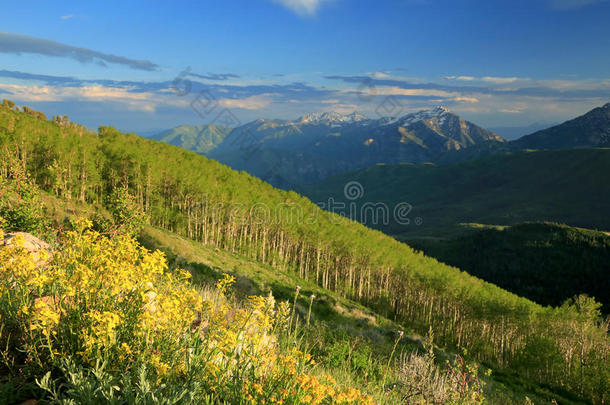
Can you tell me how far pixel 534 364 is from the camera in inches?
2844

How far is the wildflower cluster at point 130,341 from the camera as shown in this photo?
4.20m

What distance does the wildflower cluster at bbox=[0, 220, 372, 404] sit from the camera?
4.20m

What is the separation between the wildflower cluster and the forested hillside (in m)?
67.5

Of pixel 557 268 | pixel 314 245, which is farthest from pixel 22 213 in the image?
pixel 557 268

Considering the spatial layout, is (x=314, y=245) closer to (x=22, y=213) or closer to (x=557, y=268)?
(x=22, y=213)

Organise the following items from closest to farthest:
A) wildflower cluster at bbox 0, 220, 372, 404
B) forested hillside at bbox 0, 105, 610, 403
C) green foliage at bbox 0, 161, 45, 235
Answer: wildflower cluster at bbox 0, 220, 372, 404 < green foliage at bbox 0, 161, 45, 235 < forested hillside at bbox 0, 105, 610, 403

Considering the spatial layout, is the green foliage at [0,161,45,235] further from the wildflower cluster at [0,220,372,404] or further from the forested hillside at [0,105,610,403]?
Answer: the forested hillside at [0,105,610,403]

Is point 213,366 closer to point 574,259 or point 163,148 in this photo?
point 163,148

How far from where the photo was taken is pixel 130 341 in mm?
4828

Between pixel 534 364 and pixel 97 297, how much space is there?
306 ft

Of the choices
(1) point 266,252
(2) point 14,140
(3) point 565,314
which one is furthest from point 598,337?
(2) point 14,140

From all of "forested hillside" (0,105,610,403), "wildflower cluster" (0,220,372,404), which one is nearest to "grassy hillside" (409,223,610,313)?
"forested hillside" (0,105,610,403)

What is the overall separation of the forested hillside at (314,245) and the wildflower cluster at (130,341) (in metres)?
67.5

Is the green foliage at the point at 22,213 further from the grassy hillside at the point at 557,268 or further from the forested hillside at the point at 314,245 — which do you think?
the grassy hillside at the point at 557,268
